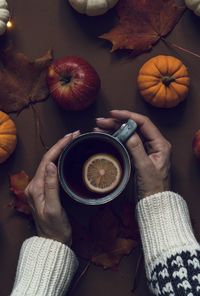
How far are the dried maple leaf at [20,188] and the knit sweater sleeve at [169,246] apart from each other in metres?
0.22

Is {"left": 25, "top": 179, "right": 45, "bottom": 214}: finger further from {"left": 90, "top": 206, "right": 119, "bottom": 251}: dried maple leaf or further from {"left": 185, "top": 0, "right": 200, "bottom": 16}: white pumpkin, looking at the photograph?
{"left": 185, "top": 0, "right": 200, "bottom": 16}: white pumpkin

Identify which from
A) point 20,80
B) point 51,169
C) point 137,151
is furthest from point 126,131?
point 20,80

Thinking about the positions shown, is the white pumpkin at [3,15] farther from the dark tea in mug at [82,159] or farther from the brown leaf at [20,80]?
the dark tea in mug at [82,159]

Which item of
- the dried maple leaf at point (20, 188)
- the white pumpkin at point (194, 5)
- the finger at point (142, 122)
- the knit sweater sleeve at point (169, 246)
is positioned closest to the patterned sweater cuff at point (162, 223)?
the knit sweater sleeve at point (169, 246)

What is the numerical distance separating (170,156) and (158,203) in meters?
0.10

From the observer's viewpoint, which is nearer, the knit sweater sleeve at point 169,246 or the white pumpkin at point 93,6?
the knit sweater sleeve at point 169,246

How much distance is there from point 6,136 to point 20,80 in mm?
118

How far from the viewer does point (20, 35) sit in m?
1.06

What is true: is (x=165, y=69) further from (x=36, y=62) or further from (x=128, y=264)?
(x=128, y=264)

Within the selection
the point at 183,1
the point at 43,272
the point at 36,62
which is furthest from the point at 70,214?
the point at 183,1

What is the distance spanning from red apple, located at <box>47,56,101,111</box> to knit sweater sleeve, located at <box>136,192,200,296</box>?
0.73 feet

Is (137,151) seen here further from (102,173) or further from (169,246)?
(169,246)

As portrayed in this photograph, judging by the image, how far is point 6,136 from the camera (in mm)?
994

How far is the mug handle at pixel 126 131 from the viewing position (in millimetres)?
926
